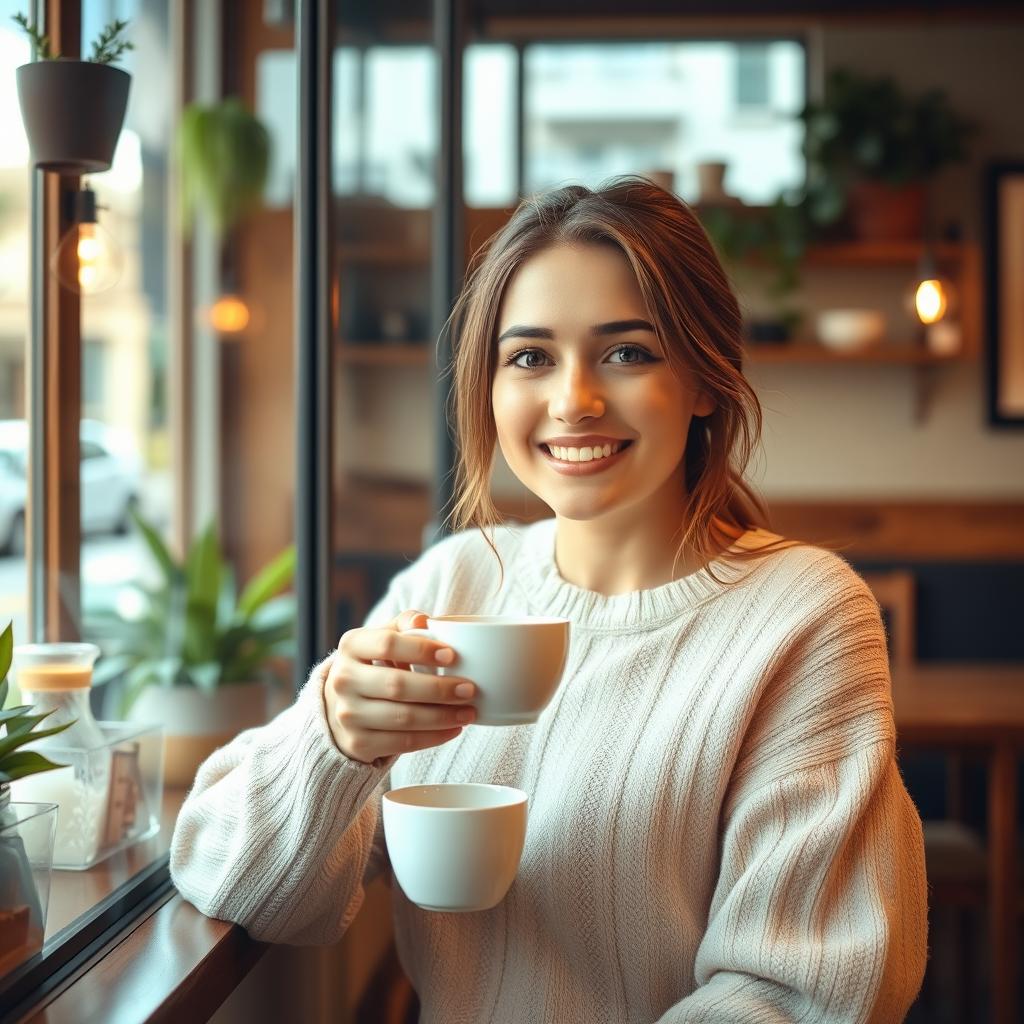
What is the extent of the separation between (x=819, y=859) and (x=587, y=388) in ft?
1.54

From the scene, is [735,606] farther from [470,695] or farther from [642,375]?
[470,695]

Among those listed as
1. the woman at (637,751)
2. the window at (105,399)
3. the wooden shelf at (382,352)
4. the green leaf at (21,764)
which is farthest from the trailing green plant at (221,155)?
the green leaf at (21,764)

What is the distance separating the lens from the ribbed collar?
4.34 feet

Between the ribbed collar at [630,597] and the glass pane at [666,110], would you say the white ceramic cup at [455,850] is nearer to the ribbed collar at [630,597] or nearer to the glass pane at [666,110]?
the ribbed collar at [630,597]

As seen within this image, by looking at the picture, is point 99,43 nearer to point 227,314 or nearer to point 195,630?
point 195,630

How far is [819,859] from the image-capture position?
1.14m

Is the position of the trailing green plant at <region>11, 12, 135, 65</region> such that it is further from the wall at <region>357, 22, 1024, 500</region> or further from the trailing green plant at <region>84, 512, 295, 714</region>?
the wall at <region>357, 22, 1024, 500</region>

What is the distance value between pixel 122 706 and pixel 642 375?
1.01 m

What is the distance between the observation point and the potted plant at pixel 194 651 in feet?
5.94

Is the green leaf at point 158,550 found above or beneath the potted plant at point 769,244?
beneath

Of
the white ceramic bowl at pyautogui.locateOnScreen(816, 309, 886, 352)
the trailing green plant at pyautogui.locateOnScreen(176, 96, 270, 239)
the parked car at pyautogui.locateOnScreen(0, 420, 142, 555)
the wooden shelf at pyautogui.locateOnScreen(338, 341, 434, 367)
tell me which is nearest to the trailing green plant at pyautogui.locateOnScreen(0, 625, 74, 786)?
Result: the parked car at pyautogui.locateOnScreen(0, 420, 142, 555)

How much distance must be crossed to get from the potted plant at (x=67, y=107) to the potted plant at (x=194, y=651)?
0.60 metres

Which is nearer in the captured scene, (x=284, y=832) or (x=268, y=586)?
(x=284, y=832)

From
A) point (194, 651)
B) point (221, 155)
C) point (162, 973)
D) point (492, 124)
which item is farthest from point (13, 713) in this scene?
point (492, 124)
